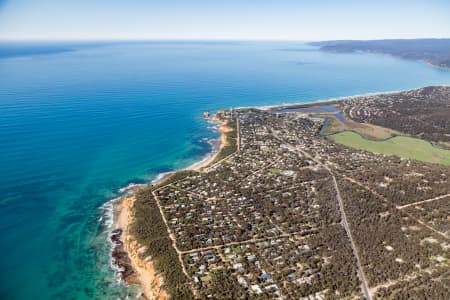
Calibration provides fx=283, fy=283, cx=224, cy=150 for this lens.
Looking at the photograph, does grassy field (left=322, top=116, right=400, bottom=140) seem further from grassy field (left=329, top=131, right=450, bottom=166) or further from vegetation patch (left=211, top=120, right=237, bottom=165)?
vegetation patch (left=211, top=120, right=237, bottom=165)

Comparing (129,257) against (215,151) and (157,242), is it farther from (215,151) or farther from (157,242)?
(215,151)

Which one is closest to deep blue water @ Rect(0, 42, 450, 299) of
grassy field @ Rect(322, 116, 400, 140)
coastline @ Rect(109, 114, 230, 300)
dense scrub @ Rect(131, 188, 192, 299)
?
coastline @ Rect(109, 114, 230, 300)

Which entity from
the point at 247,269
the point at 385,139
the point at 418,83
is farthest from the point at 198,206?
the point at 418,83

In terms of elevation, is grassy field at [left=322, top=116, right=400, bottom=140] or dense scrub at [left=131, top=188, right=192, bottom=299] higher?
grassy field at [left=322, top=116, right=400, bottom=140]

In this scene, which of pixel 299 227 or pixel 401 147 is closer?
pixel 299 227

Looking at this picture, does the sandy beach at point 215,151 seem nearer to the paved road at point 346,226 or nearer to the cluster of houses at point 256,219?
the cluster of houses at point 256,219

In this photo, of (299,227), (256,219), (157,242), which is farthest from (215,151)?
(157,242)

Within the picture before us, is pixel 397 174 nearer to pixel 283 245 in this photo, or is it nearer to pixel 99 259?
pixel 283 245
